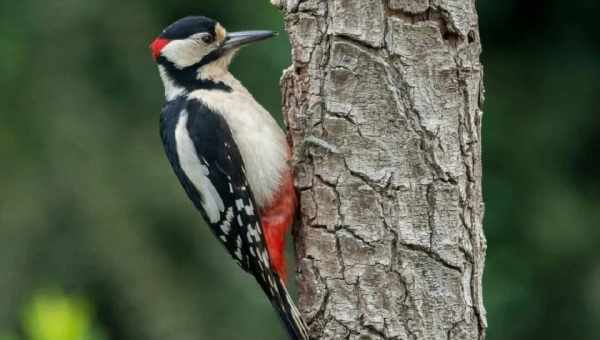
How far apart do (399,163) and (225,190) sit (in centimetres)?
75

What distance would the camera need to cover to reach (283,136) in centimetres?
417

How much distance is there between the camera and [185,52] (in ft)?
14.3

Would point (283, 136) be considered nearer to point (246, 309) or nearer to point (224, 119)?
point (224, 119)

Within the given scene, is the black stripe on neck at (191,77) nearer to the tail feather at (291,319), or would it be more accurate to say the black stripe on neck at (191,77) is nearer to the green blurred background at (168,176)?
the tail feather at (291,319)

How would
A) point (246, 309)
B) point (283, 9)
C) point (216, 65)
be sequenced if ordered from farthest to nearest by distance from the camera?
point (246, 309), point (216, 65), point (283, 9)

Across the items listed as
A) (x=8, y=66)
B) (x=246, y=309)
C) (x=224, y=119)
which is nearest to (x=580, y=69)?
(x=246, y=309)

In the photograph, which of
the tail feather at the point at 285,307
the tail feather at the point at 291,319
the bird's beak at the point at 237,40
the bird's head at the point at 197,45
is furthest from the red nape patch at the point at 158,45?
the tail feather at the point at 291,319

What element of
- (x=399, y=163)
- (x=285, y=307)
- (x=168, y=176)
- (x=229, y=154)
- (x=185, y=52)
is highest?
(x=185, y=52)

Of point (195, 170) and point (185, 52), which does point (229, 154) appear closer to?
point (195, 170)

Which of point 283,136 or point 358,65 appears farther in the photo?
point 283,136

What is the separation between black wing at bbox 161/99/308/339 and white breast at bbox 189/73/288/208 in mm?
37

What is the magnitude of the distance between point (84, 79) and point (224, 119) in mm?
1673

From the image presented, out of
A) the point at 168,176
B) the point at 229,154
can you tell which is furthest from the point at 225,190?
the point at 168,176

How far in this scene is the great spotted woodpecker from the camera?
407 cm
